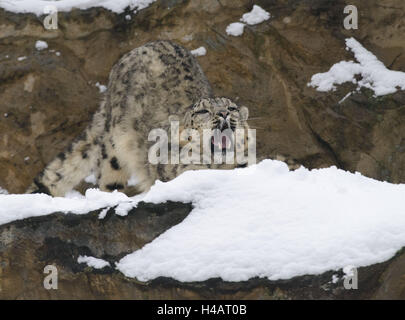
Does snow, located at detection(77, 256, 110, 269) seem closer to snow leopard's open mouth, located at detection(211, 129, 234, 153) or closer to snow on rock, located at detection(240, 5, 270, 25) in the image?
snow leopard's open mouth, located at detection(211, 129, 234, 153)

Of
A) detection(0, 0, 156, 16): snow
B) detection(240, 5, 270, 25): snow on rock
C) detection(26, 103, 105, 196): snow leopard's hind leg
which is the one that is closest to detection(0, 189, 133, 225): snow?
detection(26, 103, 105, 196): snow leopard's hind leg

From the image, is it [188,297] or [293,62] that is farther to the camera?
[293,62]

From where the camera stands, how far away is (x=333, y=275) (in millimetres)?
4863

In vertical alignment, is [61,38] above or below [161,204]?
above

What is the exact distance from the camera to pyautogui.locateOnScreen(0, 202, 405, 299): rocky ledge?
4.93m

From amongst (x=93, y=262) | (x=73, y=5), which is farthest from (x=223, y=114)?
(x=73, y=5)

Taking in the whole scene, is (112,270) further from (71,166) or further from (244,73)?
(244,73)

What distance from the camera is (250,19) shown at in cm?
916

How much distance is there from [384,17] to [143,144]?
10.9 feet

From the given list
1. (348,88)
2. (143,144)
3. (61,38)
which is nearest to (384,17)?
(348,88)

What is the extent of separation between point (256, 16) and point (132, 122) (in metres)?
2.24

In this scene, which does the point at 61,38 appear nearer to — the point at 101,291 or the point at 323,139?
the point at 323,139

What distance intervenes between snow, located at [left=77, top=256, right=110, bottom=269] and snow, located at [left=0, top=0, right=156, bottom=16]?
4.84 m

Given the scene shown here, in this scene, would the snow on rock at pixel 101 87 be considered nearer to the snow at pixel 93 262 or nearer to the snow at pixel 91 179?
the snow at pixel 91 179
